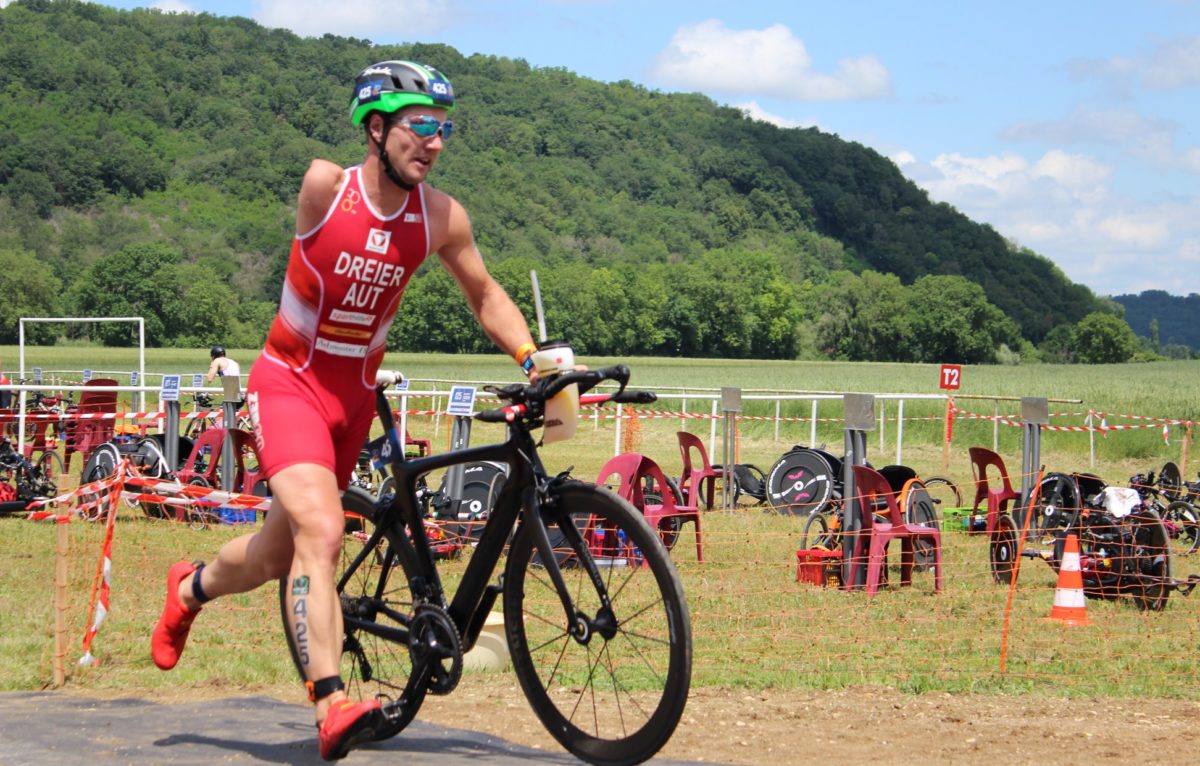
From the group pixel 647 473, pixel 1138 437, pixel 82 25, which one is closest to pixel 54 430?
pixel 647 473

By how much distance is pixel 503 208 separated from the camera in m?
146

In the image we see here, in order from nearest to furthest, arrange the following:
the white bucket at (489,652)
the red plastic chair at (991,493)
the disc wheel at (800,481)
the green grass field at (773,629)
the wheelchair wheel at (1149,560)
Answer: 1. the white bucket at (489,652)
2. the green grass field at (773,629)
3. the wheelchair wheel at (1149,560)
4. the red plastic chair at (991,493)
5. the disc wheel at (800,481)

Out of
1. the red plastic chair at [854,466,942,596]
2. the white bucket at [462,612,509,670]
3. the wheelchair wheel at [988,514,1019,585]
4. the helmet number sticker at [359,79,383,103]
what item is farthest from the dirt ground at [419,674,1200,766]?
the wheelchair wheel at [988,514,1019,585]

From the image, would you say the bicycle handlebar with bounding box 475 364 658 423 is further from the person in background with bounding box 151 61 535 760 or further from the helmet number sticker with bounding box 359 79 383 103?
the helmet number sticker with bounding box 359 79 383 103

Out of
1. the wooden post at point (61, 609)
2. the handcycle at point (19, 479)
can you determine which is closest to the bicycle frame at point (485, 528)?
the wooden post at point (61, 609)

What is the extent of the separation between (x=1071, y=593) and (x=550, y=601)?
231 inches

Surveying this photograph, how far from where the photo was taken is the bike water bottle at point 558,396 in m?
4.80

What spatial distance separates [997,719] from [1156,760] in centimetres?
89

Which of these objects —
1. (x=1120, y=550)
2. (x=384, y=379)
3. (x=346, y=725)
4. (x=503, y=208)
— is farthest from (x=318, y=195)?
(x=503, y=208)

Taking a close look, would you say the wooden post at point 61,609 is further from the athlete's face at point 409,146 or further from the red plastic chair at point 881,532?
the red plastic chair at point 881,532

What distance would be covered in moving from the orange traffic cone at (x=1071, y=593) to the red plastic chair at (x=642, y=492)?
322cm

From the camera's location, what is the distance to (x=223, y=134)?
5915 inches

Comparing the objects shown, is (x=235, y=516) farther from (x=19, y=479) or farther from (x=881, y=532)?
(x=881, y=532)

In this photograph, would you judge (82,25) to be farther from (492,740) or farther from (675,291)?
(492,740)
